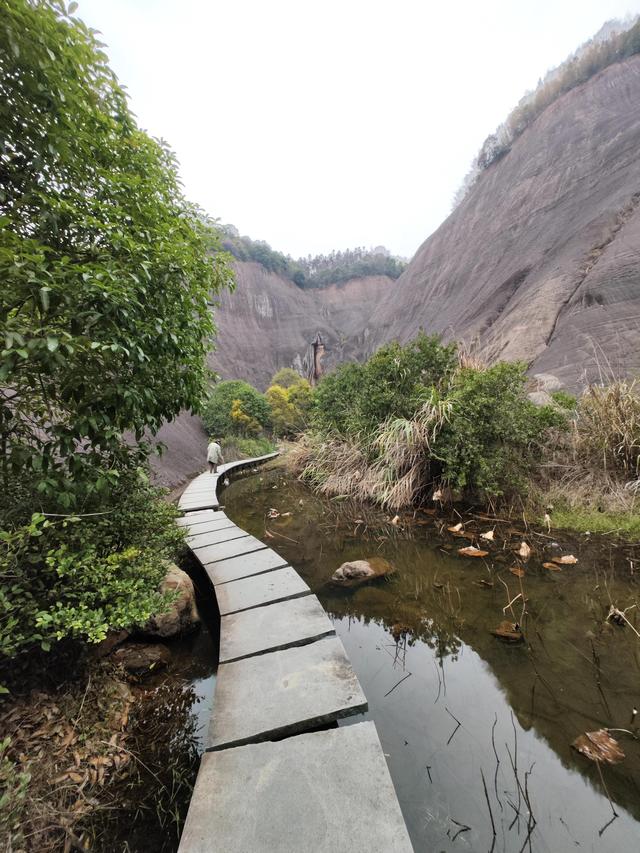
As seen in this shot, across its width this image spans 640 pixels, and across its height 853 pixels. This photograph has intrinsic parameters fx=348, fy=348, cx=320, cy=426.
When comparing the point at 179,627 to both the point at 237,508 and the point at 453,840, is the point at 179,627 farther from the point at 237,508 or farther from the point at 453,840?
the point at 237,508

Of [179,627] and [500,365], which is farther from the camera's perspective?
[500,365]

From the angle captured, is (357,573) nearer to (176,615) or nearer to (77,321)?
(176,615)

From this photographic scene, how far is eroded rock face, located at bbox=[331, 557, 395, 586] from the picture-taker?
2.86 metres

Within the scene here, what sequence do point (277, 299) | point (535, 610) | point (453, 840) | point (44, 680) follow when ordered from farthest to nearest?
point (277, 299), point (535, 610), point (44, 680), point (453, 840)

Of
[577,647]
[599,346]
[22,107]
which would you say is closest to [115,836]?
[577,647]

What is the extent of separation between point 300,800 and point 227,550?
2370 mm

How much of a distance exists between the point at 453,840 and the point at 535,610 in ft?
4.91

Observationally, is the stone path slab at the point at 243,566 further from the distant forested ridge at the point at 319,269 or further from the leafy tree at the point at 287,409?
the distant forested ridge at the point at 319,269

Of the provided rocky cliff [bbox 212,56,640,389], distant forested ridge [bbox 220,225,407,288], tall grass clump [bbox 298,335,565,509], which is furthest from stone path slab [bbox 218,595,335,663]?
distant forested ridge [bbox 220,225,407,288]

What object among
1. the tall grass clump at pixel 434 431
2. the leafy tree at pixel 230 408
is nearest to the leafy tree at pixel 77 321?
the tall grass clump at pixel 434 431

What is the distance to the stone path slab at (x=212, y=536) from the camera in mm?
3500

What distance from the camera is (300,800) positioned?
40.5 inches

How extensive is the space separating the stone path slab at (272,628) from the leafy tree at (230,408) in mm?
15310

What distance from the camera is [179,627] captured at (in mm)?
2254
